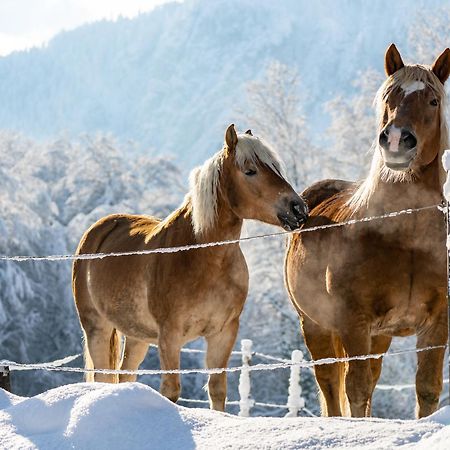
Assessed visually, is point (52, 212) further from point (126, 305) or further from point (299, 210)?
point (299, 210)

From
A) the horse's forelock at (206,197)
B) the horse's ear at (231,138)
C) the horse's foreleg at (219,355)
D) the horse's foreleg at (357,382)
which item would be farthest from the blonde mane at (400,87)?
the horse's foreleg at (219,355)

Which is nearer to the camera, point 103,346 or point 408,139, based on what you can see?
point 408,139

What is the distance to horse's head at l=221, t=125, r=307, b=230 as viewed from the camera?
18.8ft

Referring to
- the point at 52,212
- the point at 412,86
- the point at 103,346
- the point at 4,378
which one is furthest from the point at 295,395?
the point at 52,212

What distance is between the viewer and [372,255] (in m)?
5.14

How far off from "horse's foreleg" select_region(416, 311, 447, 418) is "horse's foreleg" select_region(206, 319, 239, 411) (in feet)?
4.77

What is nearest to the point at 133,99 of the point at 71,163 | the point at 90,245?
the point at 71,163

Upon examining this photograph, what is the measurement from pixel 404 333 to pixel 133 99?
84.7 meters

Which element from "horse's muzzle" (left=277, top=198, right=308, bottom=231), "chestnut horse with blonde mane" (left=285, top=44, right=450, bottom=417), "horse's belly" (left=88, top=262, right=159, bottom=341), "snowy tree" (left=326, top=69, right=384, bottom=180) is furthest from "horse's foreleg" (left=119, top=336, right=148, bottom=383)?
"snowy tree" (left=326, top=69, right=384, bottom=180)

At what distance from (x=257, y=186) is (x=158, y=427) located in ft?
8.41

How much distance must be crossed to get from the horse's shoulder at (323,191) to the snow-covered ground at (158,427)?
318 centimetres

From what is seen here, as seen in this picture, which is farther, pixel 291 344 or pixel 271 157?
pixel 291 344

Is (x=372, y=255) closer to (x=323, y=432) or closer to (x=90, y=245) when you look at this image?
(x=323, y=432)

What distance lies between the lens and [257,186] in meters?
5.89
